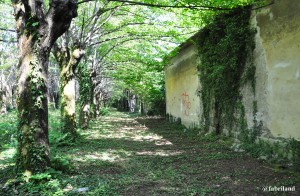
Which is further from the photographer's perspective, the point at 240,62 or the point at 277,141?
the point at 240,62

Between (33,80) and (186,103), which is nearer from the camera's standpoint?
(33,80)

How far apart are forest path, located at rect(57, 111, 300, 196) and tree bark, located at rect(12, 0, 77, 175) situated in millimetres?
920

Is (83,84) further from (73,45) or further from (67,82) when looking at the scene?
(73,45)

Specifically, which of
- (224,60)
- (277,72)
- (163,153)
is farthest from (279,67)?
(163,153)

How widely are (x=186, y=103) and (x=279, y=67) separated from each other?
8.25 metres

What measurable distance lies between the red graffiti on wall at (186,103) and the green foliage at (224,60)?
2.52 m

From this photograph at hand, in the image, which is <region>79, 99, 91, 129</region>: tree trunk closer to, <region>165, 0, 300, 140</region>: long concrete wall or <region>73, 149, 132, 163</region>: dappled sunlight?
<region>73, 149, 132, 163</region>: dappled sunlight

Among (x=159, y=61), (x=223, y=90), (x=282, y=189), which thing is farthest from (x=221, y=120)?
(x=159, y=61)

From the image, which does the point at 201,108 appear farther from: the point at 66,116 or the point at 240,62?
the point at 66,116

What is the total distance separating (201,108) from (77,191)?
27.1ft

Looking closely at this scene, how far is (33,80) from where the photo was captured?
530cm

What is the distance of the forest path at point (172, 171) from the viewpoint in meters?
4.81

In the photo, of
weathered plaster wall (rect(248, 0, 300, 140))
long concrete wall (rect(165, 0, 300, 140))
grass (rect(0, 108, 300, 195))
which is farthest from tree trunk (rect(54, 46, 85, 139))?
weathered plaster wall (rect(248, 0, 300, 140))

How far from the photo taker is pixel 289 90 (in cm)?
625
